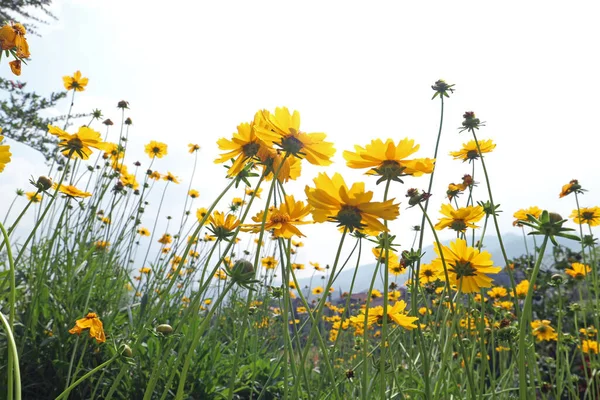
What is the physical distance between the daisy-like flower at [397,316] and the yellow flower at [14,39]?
3.40ft

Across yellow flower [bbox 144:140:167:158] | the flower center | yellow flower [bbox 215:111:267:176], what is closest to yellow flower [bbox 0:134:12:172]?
yellow flower [bbox 215:111:267:176]

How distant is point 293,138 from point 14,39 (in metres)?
0.59

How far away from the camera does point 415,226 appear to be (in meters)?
2.63

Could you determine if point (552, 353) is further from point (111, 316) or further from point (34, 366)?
point (34, 366)

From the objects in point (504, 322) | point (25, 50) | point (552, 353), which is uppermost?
point (25, 50)

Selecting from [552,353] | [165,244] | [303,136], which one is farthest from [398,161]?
[552,353]

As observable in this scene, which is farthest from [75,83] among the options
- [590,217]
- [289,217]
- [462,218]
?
[590,217]

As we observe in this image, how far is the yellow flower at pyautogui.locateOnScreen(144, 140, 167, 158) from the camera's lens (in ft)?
11.7

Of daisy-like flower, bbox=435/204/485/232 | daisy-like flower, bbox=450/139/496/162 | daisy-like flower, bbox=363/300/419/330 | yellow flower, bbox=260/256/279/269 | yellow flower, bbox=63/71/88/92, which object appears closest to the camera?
daisy-like flower, bbox=363/300/419/330

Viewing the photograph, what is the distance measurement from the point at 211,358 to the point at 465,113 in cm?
149

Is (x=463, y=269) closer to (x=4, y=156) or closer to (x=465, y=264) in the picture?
(x=465, y=264)

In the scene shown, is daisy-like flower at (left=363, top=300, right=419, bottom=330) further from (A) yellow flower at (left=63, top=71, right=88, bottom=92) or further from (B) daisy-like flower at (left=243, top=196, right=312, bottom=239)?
(A) yellow flower at (left=63, top=71, right=88, bottom=92)

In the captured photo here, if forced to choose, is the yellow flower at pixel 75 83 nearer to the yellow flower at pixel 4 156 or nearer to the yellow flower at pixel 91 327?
the yellow flower at pixel 91 327

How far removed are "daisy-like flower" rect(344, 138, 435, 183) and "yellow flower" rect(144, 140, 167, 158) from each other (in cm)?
295
